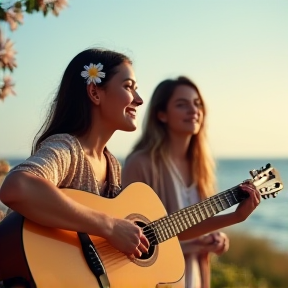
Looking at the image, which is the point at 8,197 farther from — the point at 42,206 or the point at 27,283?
the point at 27,283

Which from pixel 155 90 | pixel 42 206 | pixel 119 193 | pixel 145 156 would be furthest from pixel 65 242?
pixel 155 90

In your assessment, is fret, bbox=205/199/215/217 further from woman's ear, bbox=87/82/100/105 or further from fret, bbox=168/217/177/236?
woman's ear, bbox=87/82/100/105

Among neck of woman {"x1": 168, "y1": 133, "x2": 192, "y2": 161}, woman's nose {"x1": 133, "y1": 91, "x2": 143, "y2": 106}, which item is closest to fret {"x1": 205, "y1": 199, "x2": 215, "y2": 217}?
woman's nose {"x1": 133, "y1": 91, "x2": 143, "y2": 106}

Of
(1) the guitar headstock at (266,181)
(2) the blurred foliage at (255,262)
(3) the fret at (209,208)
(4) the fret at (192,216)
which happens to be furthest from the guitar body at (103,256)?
(2) the blurred foliage at (255,262)

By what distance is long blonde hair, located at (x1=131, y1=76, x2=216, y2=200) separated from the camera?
3.46 metres

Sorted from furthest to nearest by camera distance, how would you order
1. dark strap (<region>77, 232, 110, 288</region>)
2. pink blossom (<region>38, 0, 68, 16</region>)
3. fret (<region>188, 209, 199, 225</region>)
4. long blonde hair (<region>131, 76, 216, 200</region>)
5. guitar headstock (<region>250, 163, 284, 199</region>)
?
long blonde hair (<region>131, 76, 216, 200</region>) → pink blossom (<region>38, 0, 68, 16</region>) → guitar headstock (<region>250, 163, 284, 199</region>) → fret (<region>188, 209, 199, 225</region>) → dark strap (<region>77, 232, 110, 288</region>)

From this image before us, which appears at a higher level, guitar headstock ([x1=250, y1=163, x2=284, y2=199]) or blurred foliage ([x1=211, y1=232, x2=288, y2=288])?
guitar headstock ([x1=250, y1=163, x2=284, y2=199])

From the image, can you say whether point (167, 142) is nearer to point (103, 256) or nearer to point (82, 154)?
point (82, 154)

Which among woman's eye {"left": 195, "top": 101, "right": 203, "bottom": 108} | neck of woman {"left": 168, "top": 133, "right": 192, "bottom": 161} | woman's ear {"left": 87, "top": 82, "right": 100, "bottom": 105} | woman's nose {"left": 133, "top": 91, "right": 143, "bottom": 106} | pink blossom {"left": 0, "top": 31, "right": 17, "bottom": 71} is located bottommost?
neck of woman {"left": 168, "top": 133, "right": 192, "bottom": 161}

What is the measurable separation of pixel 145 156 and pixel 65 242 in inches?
51.4

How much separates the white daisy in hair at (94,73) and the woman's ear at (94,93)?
0.02 m

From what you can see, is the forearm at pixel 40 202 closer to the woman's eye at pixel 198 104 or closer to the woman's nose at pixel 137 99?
the woman's nose at pixel 137 99

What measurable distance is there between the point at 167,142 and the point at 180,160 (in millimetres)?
107

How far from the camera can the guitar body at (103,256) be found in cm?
209
